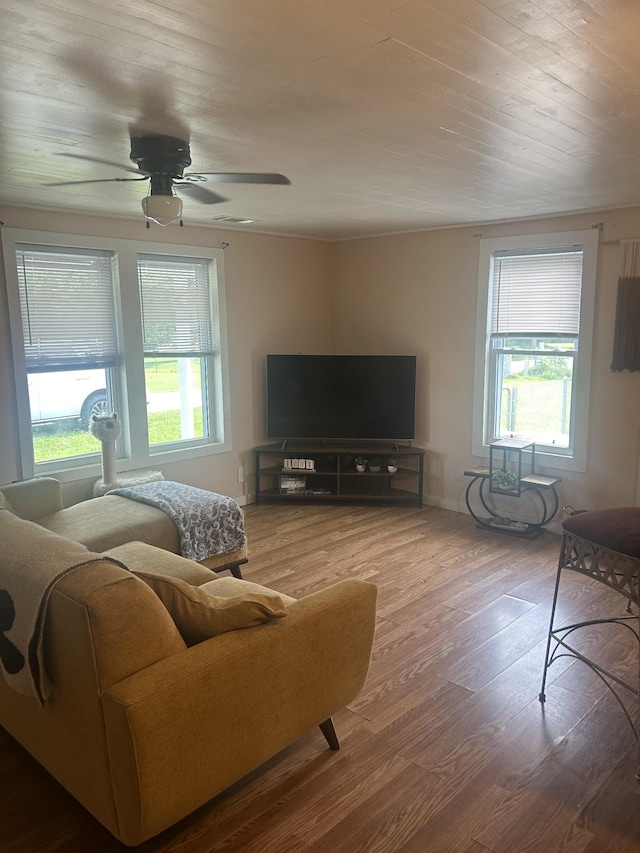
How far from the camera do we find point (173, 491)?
13.3 ft

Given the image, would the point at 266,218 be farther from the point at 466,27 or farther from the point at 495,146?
the point at 466,27

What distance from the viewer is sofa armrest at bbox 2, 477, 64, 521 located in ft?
11.8

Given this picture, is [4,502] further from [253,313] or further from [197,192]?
[253,313]

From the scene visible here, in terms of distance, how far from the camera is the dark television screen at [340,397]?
5.62 metres

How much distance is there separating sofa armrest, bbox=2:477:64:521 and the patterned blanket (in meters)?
0.44

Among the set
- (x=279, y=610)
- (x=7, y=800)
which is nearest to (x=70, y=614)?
(x=279, y=610)

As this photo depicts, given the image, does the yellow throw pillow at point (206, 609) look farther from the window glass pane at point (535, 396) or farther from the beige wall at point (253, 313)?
the window glass pane at point (535, 396)

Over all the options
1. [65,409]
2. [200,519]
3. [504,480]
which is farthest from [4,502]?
[504,480]

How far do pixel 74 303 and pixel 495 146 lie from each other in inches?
120

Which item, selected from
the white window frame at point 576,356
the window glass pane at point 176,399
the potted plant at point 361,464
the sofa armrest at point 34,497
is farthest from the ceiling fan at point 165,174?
the potted plant at point 361,464

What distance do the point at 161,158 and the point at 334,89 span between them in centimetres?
96

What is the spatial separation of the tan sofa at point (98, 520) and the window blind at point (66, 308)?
3.28 ft

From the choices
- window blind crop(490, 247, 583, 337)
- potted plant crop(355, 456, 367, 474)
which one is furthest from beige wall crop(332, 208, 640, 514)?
potted plant crop(355, 456, 367, 474)

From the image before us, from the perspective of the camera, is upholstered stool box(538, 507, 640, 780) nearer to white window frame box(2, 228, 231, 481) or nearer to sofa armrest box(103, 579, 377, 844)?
sofa armrest box(103, 579, 377, 844)
